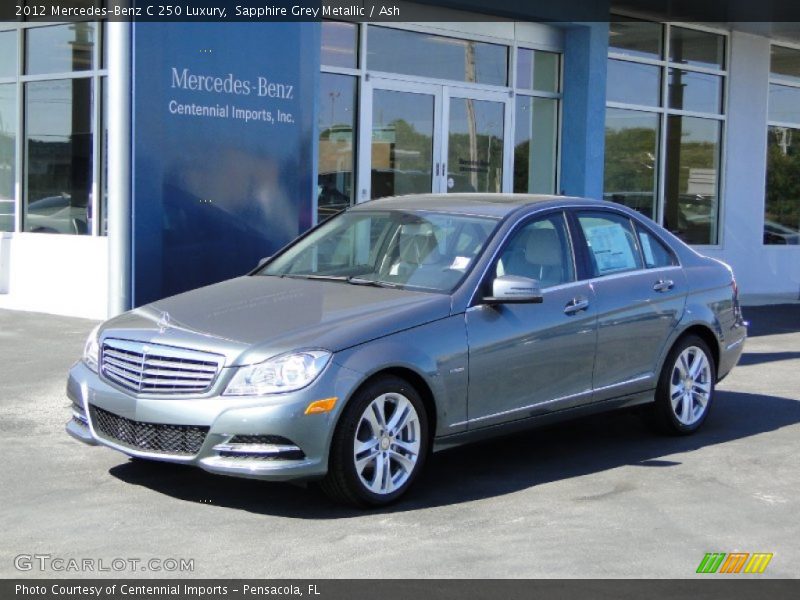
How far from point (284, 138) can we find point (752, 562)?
7414 millimetres

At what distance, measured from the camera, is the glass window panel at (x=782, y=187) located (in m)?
19.2

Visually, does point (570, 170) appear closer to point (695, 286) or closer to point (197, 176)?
point (197, 176)

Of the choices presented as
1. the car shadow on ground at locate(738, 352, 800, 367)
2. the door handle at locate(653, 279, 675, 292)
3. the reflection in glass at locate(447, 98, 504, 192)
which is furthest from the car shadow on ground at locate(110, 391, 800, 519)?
the reflection in glass at locate(447, 98, 504, 192)

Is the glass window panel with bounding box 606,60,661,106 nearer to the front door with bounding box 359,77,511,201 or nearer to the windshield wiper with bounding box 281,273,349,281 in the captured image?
the front door with bounding box 359,77,511,201

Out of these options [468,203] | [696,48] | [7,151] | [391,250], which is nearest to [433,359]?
[391,250]

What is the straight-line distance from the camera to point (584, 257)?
723 cm

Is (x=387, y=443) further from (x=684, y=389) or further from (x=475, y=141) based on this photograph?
(x=475, y=141)

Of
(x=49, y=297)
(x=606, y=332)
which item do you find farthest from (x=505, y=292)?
(x=49, y=297)

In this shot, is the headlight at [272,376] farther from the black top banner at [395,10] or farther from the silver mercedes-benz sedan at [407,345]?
the black top banner at [395,10]

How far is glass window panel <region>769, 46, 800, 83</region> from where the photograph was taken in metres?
19.0

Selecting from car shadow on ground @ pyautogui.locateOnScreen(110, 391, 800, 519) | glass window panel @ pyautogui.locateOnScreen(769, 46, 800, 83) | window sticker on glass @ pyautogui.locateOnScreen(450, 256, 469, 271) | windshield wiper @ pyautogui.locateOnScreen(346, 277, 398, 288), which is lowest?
car shadow on ground @ pyautogui.locateOnScreen(110, 391, 800, 519)

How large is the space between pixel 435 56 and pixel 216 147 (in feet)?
15.0

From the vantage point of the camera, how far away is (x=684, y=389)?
782 centimetres

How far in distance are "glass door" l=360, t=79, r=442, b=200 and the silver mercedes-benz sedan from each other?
6.37 m
